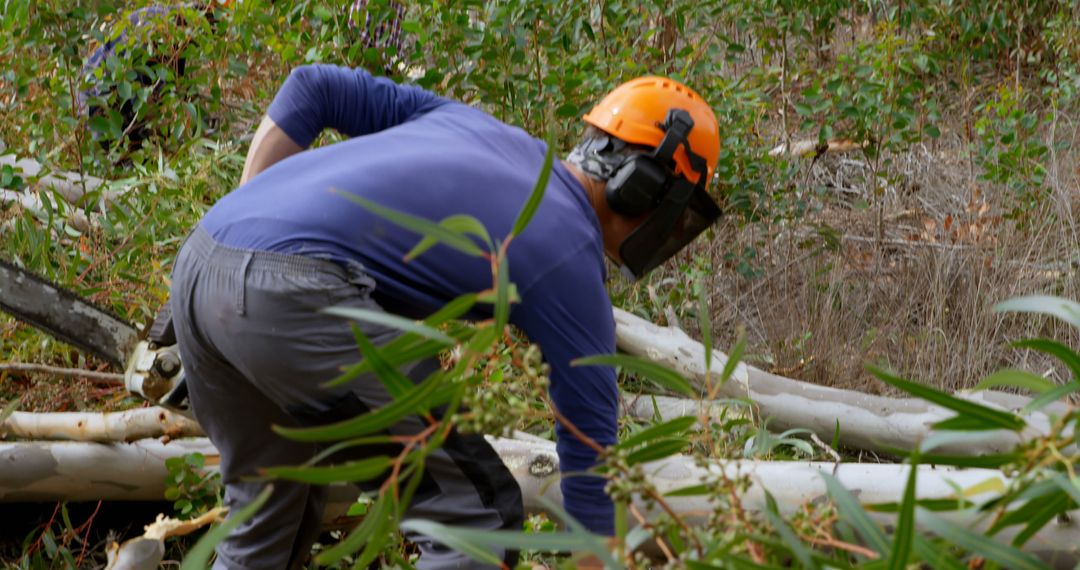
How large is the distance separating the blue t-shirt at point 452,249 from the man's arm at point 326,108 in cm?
32

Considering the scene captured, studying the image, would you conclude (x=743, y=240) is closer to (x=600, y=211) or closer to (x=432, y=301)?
(x=600, y=211)

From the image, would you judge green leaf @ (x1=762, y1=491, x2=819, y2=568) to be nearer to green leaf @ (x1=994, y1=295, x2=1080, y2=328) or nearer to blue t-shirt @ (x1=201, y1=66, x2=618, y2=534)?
green leaf @ (x1=994, y1=295, x2=1080, y2=328)

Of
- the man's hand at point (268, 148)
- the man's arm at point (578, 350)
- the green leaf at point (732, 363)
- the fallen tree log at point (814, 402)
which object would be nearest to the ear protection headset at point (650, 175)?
the man's arm at point (578, 350)

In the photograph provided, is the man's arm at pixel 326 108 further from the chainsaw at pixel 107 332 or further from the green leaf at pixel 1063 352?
the green leaf at pixel 1063 352

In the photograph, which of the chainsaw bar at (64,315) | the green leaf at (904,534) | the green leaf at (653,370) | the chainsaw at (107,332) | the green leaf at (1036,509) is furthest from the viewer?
→ the chainsaw bar at (64,315)

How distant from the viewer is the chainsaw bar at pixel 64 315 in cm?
371

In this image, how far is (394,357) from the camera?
1265 mm

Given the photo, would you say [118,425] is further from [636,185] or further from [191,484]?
[636,185]

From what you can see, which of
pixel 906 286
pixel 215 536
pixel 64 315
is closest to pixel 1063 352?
pixel 215 536

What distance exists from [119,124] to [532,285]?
3.44m

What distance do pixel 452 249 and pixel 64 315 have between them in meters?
1.73

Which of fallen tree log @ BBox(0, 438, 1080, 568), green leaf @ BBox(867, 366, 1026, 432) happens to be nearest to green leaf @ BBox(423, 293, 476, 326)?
green leaf @ BBox(867, 366, 1026, 432)

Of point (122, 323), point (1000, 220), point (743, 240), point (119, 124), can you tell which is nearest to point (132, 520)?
point (122, 323)

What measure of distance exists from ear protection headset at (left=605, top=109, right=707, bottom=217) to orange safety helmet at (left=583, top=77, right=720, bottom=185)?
37mm
